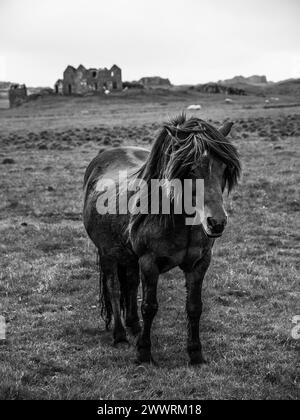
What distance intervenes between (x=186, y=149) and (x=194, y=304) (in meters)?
1.96

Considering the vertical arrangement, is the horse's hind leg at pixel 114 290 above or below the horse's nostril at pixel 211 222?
below

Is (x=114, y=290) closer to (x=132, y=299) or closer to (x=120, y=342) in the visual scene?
(x=132, y=299)

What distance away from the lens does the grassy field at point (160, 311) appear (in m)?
5.80

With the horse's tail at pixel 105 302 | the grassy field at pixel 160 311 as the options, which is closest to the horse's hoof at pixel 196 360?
the grassy field at pixel 160 311

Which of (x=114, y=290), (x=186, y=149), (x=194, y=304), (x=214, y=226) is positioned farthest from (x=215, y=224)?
(x=114, y=290)

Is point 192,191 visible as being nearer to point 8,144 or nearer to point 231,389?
point 231,389

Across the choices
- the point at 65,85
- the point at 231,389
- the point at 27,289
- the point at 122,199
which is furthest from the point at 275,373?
the point at 65,85

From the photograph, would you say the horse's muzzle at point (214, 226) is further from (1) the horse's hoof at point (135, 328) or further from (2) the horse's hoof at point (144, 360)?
(1) the horse's hoof at point (135, 328)

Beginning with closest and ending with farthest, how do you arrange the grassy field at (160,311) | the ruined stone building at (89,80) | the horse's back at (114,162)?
the grassy field at (160,311)
the horse's back at (114,162)
the ruined stone building at (89,80)

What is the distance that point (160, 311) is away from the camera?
809 cm

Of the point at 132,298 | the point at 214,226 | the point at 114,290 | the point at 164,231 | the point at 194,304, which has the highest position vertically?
the point at 214,226

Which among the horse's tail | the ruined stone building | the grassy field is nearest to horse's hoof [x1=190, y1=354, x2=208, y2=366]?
the grassy field

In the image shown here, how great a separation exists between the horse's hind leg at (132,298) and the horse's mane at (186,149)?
1.72 metres

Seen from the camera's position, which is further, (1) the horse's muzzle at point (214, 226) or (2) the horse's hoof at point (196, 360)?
(2) the horse's hoof at point (196, 360)
